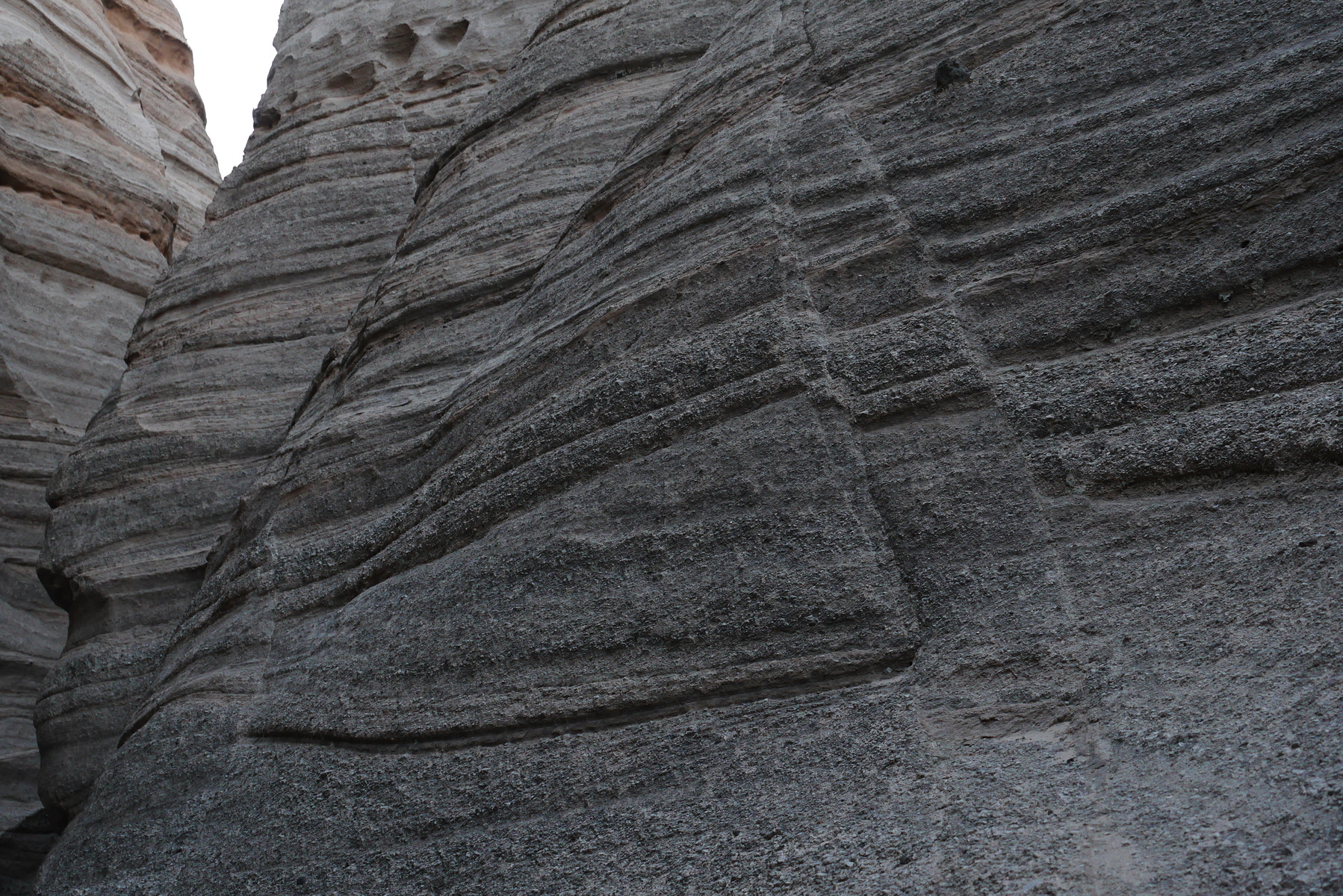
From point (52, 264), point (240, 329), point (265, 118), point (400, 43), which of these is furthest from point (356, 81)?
point (52, 264)

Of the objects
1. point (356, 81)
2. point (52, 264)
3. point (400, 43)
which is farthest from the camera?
point (52, 264)

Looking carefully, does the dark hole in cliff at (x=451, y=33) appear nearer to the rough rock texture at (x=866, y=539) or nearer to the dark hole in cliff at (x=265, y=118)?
the dark hole in cliff at (x=265, y=118)

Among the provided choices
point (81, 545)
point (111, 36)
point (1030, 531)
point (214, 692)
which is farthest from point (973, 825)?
point (111, 36)

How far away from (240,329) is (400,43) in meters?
3.78

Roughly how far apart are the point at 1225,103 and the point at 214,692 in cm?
535

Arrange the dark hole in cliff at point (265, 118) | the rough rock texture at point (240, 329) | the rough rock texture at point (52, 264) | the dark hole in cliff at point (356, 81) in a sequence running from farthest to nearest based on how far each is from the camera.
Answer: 1. the dark hole in cliff at point (265, 118)
2. the rough rock texture at point (52, 264)
3. the dark hole in cliff at point (356, 81)
4. the rough rock texture at point (240, 329)

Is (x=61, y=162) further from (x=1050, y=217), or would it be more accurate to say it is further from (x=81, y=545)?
(x=1050, y=217)

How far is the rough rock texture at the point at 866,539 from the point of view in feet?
9.93

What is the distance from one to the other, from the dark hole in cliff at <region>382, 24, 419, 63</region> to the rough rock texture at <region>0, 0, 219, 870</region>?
501 cm

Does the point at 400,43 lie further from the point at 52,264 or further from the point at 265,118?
the point at 52,264

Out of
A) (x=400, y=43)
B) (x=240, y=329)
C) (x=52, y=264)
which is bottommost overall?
(x=240, y=329)

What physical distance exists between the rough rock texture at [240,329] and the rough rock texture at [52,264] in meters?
3.08

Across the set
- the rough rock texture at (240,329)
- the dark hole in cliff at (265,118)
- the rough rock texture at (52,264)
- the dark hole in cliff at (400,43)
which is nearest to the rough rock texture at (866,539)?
the rough rock texture at (240,329)

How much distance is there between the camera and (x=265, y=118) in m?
11.3
